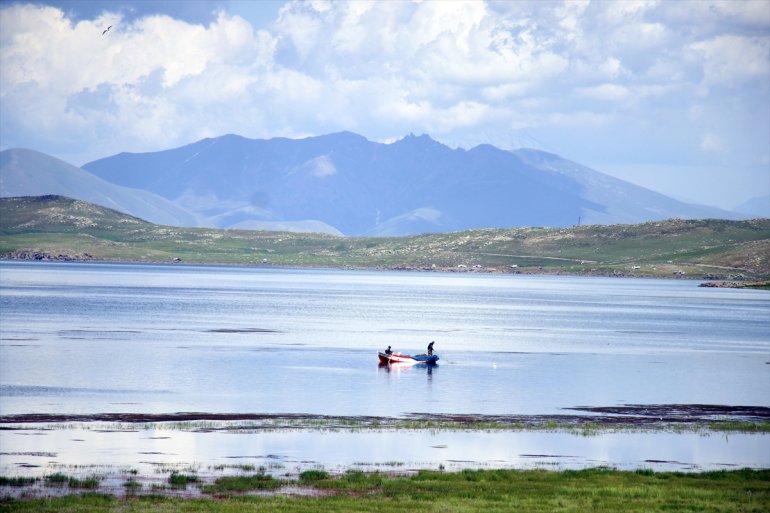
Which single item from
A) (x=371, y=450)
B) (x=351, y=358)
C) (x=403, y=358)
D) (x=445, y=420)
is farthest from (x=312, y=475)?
(x=351, y=358)

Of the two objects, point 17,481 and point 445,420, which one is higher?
point 445,420

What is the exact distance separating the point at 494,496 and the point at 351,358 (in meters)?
58.2

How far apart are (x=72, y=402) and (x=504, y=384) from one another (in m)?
31.2

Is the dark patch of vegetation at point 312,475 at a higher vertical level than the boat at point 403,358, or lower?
lower

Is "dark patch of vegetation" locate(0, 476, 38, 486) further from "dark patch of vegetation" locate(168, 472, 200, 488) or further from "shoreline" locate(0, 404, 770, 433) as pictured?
"shoreline" locate(0, 404, 770, 433)

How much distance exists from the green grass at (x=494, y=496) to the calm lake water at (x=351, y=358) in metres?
9.84

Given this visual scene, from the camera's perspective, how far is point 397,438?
52.0 meters

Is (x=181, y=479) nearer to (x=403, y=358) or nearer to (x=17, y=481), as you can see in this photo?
(x=17, y=481)

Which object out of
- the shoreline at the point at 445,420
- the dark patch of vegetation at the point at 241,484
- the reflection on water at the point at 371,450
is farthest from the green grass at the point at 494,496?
the shoreline at the point at 445,420

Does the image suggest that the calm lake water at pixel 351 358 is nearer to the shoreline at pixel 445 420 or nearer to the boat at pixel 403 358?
the boat at pixel 403 358

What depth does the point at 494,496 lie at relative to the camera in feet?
124

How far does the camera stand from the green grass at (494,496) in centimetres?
3512

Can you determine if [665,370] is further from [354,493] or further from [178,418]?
[354,493]

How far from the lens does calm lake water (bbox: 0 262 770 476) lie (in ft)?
217
